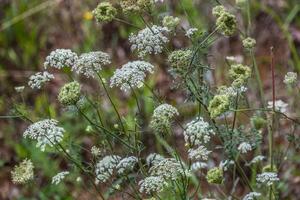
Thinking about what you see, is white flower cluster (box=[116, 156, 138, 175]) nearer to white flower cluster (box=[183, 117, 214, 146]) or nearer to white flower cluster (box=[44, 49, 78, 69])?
white flower cluster (box=[183, 117, 214, 146])

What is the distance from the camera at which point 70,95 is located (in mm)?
2402

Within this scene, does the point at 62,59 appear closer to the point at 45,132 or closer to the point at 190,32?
the point at 45,132

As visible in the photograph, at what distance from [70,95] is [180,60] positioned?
418 mm

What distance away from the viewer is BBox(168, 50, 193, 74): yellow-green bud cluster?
249 centimetres

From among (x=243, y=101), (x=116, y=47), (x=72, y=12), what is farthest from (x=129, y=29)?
(x=243, y=101)

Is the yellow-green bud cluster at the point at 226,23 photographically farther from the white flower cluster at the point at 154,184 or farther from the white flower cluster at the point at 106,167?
the white flower cluster at the point at 106,167

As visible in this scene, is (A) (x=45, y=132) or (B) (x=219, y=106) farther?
(A) (x=45, y=132)

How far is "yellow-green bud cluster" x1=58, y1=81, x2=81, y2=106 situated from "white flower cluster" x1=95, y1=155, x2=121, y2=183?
0.35 metres

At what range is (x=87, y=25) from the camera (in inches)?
217

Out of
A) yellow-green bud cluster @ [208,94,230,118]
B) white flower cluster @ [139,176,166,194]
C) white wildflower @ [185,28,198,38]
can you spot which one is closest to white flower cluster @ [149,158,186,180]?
white flower cluster @ [139,176,166,194]

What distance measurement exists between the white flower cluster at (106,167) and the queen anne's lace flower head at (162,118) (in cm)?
31

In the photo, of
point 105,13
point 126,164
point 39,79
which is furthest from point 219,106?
point 39,79

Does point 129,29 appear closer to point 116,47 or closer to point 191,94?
point 116,47

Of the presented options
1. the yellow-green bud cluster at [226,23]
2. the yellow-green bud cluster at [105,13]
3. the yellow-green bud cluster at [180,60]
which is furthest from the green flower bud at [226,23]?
the yellow-green bud cluster at [105,13]
